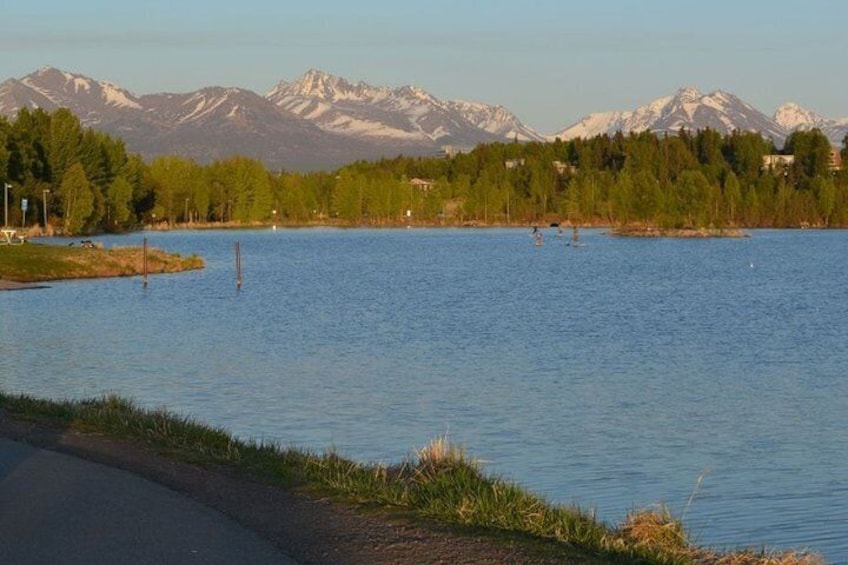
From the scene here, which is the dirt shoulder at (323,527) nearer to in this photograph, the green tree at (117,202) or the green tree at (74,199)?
the green tree at (74,199)

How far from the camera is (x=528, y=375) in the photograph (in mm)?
35250

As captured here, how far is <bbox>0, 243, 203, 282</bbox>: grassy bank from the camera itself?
78125 mm

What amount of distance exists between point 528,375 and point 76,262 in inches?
2083

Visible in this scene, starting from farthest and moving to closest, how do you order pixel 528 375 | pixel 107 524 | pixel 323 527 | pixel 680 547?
1. pixel 528 375
2. pixel 680 547
3. pixel 323 527
4. pixel 107 524

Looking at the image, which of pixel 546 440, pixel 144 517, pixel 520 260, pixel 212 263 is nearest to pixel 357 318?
pixel 546 440

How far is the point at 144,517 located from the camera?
1274 centimetres

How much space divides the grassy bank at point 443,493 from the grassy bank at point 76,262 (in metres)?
59.3

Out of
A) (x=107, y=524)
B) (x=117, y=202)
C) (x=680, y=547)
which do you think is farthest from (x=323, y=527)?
(x=117, y=202)

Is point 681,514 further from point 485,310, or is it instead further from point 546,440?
point 485,310

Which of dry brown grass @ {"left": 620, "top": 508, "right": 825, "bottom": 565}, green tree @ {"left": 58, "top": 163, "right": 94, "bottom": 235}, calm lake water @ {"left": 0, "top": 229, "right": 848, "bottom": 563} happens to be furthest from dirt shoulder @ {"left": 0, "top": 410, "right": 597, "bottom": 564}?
green tree @ {"left": 58, "top": 163, "right": 94, "bottom": 235}

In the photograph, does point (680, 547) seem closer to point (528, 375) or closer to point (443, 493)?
point (443, 493)

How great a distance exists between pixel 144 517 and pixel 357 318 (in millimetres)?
43451

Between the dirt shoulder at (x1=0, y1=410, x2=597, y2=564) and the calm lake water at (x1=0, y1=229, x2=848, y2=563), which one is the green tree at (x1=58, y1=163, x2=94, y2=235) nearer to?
the calm lake water at (x1=0, y1=229, x2=848, y2=563)

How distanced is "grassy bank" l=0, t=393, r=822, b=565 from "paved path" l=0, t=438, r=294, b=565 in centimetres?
173
